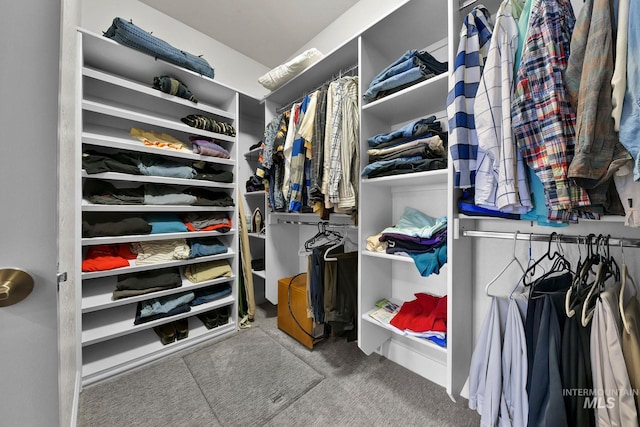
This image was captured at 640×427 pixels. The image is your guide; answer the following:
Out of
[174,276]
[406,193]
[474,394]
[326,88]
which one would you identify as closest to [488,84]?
[406,193]

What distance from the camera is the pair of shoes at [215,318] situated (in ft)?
6.63

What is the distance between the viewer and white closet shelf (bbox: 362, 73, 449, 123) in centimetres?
120

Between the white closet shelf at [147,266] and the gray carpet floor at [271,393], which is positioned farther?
the white closet shelf at [147,266]

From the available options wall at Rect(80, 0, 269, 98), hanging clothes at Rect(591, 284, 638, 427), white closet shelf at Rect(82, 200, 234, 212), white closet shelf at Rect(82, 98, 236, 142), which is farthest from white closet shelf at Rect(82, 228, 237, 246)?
hanging clothes at Rect(591, 284, 638, 427)

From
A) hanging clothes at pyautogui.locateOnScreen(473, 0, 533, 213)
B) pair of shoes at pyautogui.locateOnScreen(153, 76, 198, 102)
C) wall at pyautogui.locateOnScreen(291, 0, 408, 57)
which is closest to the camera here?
hanging clothes at pyautogui.locateOnScreen(473, 0, 533, 213)

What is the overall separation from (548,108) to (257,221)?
235 centimetres

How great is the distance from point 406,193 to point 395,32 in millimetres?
998

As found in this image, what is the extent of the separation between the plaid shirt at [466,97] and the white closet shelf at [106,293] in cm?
203

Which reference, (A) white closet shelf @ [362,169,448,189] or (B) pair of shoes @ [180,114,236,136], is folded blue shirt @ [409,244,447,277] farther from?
(B) pair of shoes @ [180,114,236,136]

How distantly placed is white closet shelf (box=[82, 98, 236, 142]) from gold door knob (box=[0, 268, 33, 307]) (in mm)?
1703

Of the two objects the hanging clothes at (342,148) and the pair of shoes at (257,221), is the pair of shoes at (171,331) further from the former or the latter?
the hanging clothes at (342,148)

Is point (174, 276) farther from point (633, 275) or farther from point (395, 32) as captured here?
point (633, 275)

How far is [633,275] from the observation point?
94cm

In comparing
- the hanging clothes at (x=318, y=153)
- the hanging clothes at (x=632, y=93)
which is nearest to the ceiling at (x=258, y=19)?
the hanging clothes at (x=318, y=153)
